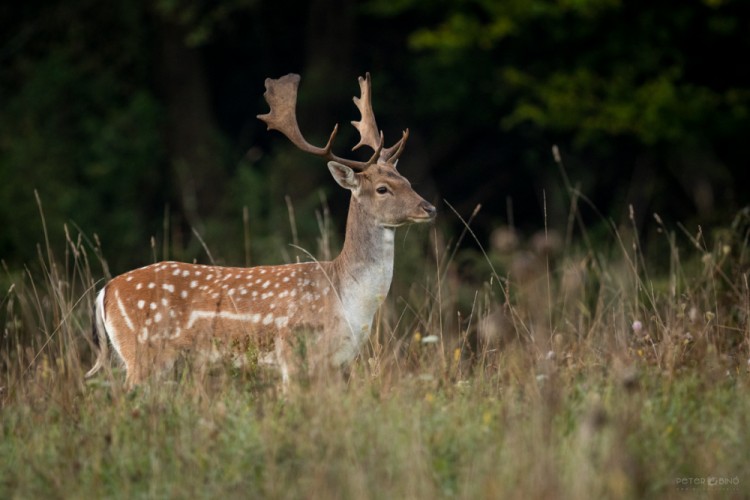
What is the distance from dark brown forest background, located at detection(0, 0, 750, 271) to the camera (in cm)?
1420

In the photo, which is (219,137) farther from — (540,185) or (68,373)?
(68,373)

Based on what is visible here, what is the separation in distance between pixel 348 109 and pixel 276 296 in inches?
404

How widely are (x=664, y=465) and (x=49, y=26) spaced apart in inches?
545

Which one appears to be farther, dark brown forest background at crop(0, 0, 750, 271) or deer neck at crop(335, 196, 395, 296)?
dark brown forest background at crop(0, 0, 750, 271)

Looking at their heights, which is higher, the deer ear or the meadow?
the deer ear

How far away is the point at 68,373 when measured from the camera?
573 cm

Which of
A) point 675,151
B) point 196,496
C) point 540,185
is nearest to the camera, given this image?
point 196,496

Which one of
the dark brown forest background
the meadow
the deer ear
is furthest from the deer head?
the dark brown forest background

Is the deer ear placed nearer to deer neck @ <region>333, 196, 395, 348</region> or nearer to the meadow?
deer neck @ <region>333, 196, 395, 348</region>

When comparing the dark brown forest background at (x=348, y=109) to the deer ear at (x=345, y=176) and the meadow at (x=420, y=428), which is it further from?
the meadow at (x=420, y=428)

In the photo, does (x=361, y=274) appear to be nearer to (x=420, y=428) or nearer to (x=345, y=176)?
(x=345, y=176)

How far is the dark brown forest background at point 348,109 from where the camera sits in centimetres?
1420

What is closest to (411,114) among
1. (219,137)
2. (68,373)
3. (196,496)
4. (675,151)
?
(219,137)

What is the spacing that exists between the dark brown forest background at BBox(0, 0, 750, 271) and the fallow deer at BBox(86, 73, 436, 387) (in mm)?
6646
